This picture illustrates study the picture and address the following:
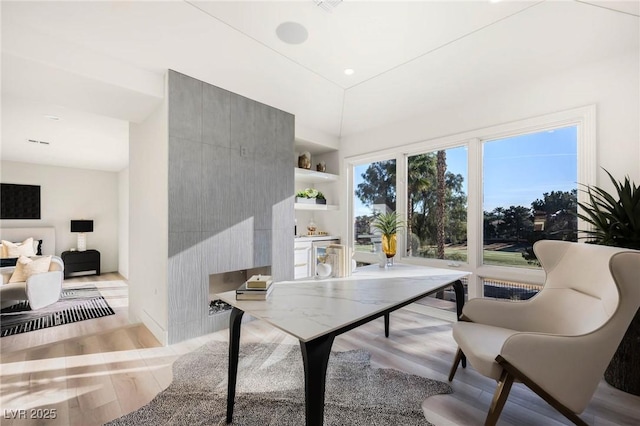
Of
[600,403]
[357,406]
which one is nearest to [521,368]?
[357,406]

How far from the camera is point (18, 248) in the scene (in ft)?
16.7

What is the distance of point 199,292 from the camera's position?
8.96 feet

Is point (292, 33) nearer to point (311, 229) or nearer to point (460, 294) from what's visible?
point (460, 294)

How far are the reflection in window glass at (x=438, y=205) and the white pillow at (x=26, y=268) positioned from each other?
16.7 feet

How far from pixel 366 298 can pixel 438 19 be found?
2.17 m

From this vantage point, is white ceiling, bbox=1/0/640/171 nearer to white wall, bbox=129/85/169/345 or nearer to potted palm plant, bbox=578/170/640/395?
white wall, bbox=129/85/169/345

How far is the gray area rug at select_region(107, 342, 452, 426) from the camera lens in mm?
1565

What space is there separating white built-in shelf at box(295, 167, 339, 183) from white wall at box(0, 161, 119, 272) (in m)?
5.35

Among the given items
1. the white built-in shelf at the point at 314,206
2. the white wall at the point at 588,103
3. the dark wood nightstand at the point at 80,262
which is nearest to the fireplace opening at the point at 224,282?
the white built-in shelf at the point at 314,206

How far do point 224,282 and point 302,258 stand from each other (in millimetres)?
1120

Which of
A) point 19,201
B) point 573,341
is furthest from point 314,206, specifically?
point 19,201

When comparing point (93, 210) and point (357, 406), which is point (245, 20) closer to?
point (357, 406)

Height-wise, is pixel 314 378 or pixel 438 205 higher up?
pixel 438 205

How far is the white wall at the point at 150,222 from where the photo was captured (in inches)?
102
